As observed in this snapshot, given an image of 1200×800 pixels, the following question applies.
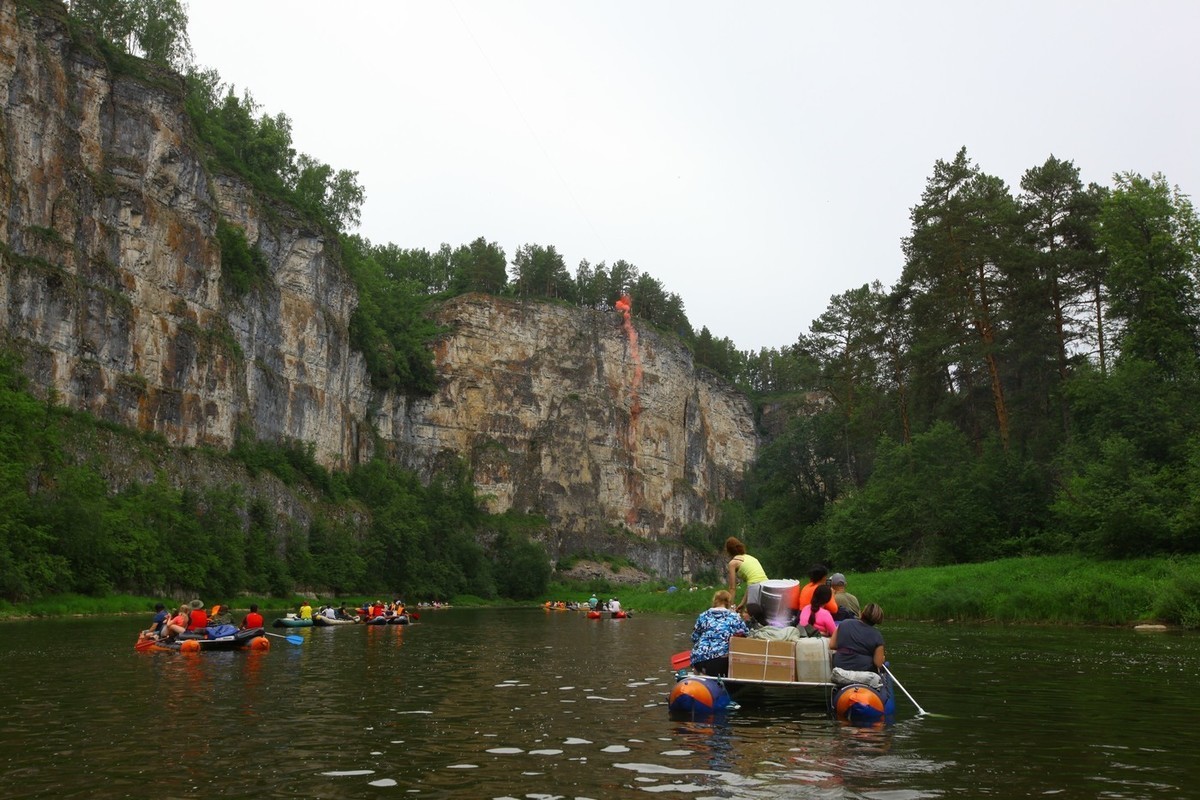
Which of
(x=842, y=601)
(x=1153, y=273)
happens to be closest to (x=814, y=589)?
(x=842, y=601)

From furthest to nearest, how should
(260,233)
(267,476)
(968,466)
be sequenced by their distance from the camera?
(260,233), (267,476), (968,466)

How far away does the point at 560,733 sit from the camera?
1316cm

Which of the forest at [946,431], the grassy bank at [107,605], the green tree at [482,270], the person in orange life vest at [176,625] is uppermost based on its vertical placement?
the green tree at [482,270]

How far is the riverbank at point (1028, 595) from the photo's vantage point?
105 feet

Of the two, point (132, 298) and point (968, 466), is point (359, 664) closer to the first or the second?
point (968, 466)

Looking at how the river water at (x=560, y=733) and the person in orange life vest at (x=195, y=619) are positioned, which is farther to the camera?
the person in orange life vest at (x=195, y=619)

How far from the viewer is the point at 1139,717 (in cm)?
1419

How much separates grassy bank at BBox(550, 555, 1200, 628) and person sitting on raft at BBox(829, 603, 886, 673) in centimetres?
2085

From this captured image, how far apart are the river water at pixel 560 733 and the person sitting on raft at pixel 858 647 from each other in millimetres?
890

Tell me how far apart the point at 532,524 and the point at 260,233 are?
4956cm

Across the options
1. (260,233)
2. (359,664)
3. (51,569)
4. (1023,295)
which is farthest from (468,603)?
(359,664)

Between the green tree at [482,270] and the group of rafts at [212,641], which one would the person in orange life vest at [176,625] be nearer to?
the group of rafts at [212,641]

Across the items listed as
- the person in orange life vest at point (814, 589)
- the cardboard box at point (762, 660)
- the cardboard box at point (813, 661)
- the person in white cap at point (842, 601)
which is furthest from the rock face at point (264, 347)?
the cardboard box at point (813, 661)

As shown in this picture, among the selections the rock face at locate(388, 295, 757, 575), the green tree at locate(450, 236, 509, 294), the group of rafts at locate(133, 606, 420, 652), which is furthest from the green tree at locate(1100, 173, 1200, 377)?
the green tree at locate(450, 236, 509, 294)
